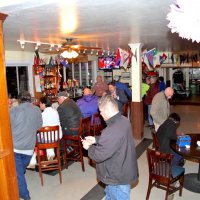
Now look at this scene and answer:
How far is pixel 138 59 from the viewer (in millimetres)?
6680

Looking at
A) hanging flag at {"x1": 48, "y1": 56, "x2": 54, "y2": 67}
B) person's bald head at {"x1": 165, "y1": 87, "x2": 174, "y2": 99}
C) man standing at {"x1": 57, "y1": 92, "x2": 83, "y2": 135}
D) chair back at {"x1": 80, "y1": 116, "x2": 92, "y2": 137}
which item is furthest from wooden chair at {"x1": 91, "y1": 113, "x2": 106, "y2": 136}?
hanging flag at {"x1": 48, "y1": 56, "x2": 54, "y2": 67}

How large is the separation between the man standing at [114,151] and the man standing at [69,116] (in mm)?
2166

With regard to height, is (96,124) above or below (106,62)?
below

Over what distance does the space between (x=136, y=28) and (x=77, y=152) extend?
2.88 meters

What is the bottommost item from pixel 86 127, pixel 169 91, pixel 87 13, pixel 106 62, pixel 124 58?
pixel 86 127

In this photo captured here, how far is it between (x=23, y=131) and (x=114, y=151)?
1.75 metres

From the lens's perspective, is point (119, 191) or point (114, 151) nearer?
point (114, 151)

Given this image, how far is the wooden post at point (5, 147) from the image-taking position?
2.42 m

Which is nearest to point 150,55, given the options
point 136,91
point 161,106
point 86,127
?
point 136,91

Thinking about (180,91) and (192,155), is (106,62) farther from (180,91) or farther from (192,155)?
(192,155)

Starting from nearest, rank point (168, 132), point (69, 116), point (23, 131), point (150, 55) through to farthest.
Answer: point (23, 131) → point (168, 132) → point (69, 116) → point (150, 55)

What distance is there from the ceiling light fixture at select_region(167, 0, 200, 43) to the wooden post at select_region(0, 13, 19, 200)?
163 centimetres

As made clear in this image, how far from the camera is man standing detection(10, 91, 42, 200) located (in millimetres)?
3652

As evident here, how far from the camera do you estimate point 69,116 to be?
485 centimetres
